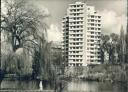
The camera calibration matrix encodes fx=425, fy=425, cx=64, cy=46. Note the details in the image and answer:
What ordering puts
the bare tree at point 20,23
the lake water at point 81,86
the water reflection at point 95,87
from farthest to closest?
the water reflection at point 95,87 → the bare tree at point 20,23 → the lake water at point 81,86

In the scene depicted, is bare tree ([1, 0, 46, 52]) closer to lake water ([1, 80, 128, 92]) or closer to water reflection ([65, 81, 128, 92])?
lake water ([1, 80, 128, 92])

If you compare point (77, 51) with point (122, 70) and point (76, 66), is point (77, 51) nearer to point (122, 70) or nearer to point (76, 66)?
point (76, 66)

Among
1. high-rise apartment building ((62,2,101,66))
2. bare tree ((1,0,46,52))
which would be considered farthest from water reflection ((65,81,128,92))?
bare tree ((1,0,46,52))

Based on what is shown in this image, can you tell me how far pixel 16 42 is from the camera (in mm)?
6277

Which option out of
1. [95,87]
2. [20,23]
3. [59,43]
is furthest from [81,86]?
[20,23]

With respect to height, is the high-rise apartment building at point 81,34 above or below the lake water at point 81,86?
above

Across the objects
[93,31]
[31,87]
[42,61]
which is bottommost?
[31,87]

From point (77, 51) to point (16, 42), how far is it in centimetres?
95

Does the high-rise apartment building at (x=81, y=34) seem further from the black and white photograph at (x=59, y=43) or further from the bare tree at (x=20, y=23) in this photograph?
the bare tree at (x=20, y=23)

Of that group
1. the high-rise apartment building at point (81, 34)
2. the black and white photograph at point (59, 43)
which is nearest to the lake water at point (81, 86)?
the black and white photograph at point (59, 43)

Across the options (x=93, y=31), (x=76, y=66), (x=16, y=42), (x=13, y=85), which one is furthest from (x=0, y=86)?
(x=93, y=31)

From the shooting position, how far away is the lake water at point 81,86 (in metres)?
6.18

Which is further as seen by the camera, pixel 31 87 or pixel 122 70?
pixel 122 70

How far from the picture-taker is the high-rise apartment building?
21.3ft
